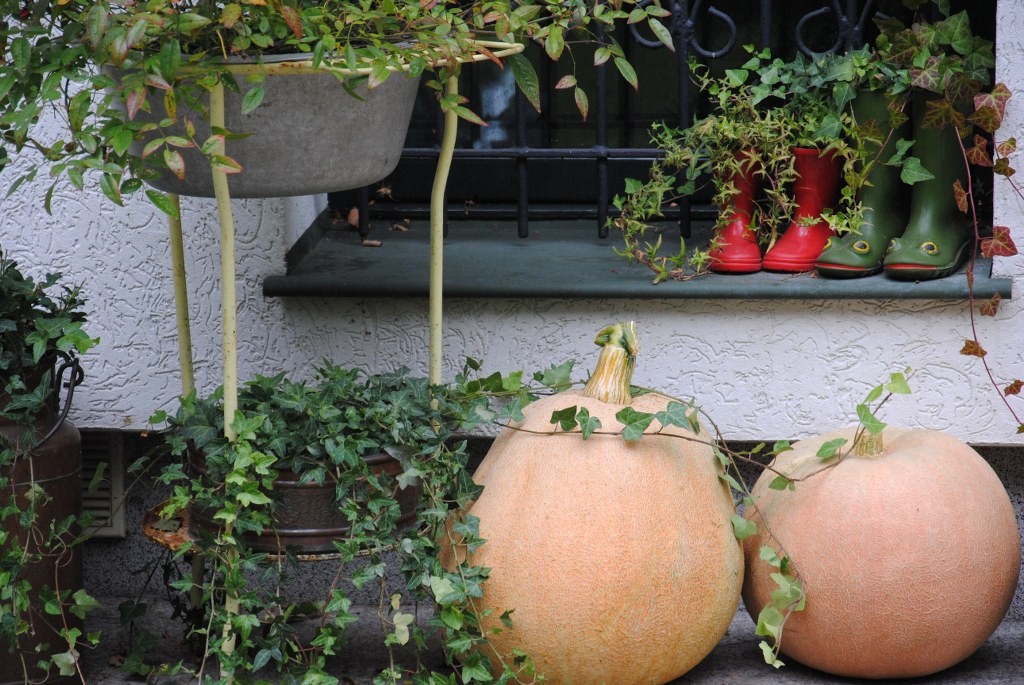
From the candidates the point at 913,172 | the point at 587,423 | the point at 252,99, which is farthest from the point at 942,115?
the point at 252,99

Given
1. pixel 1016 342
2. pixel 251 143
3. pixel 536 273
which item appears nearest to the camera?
pixel 251 143

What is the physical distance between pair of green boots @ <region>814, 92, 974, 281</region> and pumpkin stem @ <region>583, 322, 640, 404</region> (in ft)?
1.91

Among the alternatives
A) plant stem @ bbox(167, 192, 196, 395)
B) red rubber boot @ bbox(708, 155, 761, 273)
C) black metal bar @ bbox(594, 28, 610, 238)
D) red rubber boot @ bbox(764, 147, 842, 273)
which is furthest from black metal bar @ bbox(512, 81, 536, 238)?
plant stem @ bbox(167, 192, 196, 395)

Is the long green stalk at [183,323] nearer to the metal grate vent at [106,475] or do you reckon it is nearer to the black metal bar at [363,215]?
the metal grate vent at [106,475]

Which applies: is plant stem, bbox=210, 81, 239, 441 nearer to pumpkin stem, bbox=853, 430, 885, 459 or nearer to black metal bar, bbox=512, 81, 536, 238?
black metal bar, bbox=512, 81, 536, 238

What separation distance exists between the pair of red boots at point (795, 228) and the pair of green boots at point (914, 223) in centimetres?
5

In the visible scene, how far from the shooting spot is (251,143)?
1.92 metres

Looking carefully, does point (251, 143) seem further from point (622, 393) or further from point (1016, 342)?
point (1016, 342)

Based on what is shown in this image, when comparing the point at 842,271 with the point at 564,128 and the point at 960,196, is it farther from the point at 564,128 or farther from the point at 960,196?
the point at 564,128

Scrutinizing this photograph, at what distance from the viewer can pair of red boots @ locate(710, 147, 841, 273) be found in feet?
8.53

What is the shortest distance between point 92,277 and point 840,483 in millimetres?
1689

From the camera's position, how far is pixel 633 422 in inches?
82.0

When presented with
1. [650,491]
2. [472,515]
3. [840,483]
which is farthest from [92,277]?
[840,483]

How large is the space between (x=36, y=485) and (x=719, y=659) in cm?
139
